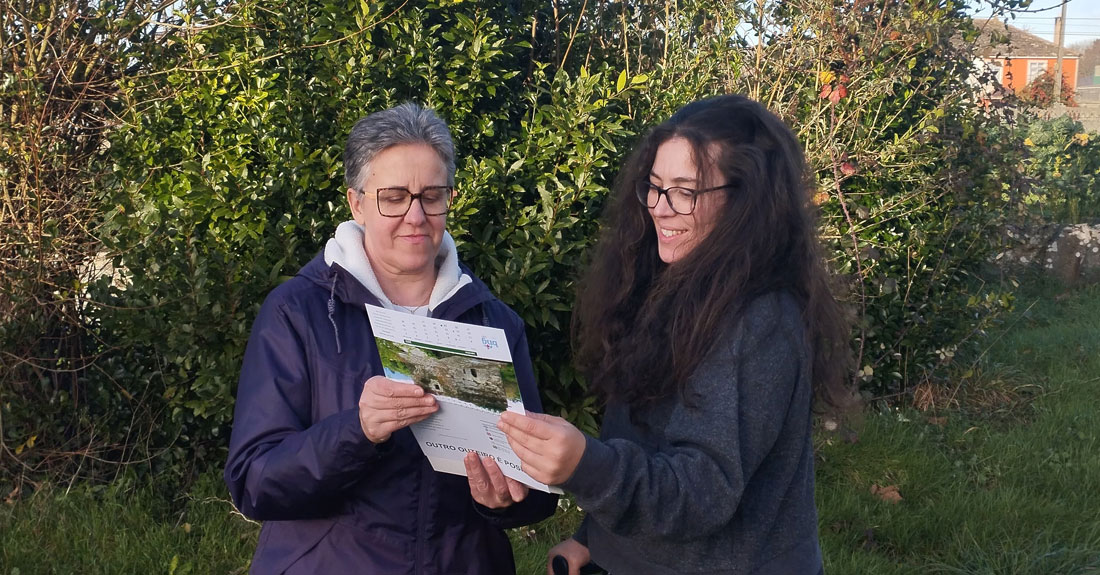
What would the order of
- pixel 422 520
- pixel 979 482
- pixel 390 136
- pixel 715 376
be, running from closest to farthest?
1. pixel 715 376
2. pixel 422 520
3. pixel 390 136
4. pixel 979 482

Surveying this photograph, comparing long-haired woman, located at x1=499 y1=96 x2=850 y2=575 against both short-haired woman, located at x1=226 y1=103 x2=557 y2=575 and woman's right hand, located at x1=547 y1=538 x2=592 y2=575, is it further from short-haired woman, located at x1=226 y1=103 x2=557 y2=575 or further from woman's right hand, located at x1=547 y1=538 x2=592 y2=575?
short-haired woman, located at x1=226 y1=103 x2=557 y2=575

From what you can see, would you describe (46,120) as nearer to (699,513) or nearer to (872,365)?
(699,513)

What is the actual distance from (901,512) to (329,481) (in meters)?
3.52

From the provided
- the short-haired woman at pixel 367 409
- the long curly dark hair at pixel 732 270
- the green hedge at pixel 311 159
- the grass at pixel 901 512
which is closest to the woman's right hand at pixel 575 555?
the short-haired woman at pixel 367 409

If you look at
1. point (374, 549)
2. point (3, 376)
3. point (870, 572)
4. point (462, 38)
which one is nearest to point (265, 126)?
point (462, 38)

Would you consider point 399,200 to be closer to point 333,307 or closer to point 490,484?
point 333,307

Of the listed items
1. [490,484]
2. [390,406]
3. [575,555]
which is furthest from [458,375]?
[575,555]

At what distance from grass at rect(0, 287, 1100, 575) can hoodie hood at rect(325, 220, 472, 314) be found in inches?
75.7

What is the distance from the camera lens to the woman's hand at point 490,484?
2.19 meters

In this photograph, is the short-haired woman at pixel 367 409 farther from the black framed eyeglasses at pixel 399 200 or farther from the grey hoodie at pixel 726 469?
the grey hoodie at pixel 726 469

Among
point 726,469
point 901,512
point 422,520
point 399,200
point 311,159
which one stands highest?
point 311,159

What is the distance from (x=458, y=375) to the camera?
2.00 m

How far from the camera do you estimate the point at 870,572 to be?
426 cm

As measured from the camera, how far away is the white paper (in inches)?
76.4
